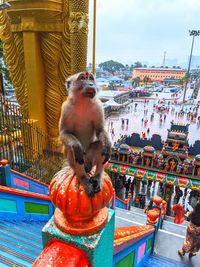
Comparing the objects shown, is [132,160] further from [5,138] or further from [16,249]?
[16,249]

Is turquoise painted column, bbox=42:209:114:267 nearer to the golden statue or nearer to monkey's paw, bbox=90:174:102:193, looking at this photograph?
monkey's paw, bbox=90:174:102:193

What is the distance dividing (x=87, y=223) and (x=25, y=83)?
8.61 metres

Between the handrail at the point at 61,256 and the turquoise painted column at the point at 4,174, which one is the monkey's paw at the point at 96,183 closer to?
the handrail at the point at 61,256

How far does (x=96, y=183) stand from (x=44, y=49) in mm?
7882

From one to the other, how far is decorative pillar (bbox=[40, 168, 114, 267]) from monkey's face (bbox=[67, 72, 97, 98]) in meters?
0.79

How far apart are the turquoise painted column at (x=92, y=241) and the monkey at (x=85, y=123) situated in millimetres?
522

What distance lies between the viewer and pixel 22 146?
6414 mm

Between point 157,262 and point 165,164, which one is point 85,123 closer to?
point 157,262

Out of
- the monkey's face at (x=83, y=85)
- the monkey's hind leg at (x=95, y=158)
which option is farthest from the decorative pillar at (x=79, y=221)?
the monkey's face at (x=83, y=85)

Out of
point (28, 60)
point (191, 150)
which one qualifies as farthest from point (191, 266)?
point (191, 150)

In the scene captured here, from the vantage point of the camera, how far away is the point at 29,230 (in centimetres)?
345

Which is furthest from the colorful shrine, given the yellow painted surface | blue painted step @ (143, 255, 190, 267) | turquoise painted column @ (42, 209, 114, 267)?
turquoise painted column @ (42, 209, 114, 267)

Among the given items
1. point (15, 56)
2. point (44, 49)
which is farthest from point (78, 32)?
point (15, 56)

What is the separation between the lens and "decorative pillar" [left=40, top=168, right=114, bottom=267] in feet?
4.00
